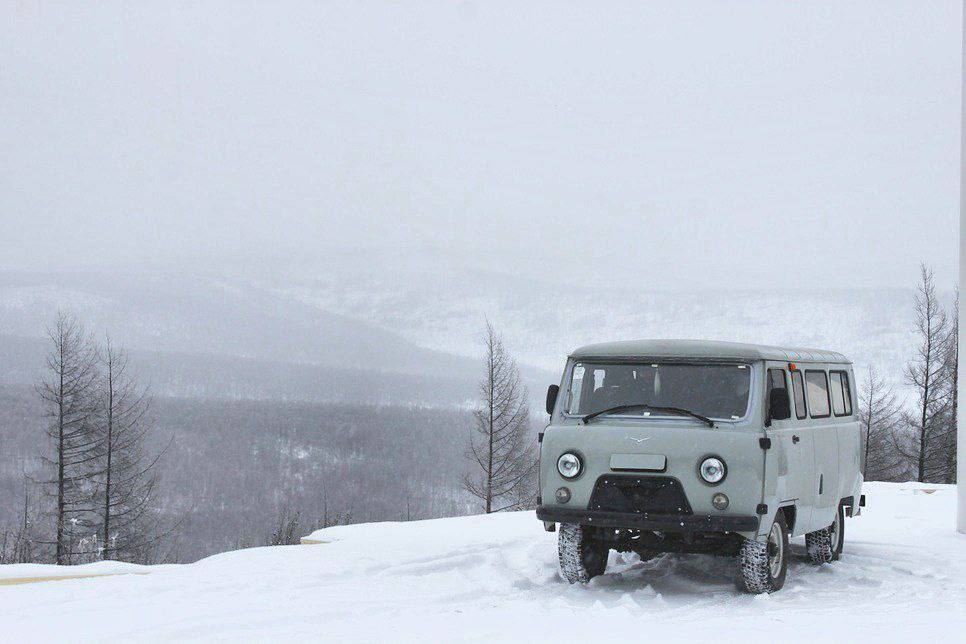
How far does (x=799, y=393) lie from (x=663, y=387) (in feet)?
5.91

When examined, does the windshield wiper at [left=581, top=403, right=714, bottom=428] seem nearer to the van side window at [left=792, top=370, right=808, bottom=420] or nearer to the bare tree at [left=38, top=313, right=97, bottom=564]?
the van side window at [left=792, top=370, right=808, bottom=420]

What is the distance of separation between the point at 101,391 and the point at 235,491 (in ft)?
380

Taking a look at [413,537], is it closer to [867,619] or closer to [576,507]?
[576,507]

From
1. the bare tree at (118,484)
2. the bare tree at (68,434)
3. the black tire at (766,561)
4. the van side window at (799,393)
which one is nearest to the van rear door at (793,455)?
the van side window at (799,393)

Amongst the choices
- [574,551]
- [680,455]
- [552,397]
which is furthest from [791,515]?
[552,397]

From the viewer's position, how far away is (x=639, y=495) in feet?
32.2

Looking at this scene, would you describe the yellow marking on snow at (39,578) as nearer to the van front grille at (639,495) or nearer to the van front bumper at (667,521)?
the van front bumper at (667,521)

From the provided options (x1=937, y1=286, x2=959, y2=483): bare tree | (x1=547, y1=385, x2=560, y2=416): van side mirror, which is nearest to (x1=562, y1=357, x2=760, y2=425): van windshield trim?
(x1=547, y1=385, x2=560, y2=416): van side mirror

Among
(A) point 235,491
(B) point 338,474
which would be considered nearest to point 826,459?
(A) point 235,491

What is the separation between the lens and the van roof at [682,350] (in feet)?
33.4

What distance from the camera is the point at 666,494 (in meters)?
9.73

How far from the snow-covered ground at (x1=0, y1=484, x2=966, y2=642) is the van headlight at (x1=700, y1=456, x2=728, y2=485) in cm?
117

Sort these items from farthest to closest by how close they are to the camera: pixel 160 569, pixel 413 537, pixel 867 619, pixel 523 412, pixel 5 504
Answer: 1. pixel 5 504
2. pixel 523 412
3. pixel 413 537
4. pixel 160 569
5. pixel 867 619

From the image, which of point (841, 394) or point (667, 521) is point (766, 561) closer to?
point (667, 521)
